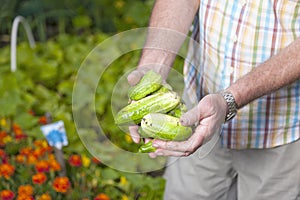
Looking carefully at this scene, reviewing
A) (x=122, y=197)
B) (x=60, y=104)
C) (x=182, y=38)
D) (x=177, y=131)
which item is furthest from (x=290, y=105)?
(x=60, y=104)

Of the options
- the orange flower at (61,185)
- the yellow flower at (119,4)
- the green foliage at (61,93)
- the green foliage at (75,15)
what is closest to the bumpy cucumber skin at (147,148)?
the green foliage at (61,93)

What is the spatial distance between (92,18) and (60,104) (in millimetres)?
1107

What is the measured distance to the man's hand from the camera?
138cm

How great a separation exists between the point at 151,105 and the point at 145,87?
0.05 m

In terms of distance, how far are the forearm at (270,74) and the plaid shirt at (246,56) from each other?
85 mm

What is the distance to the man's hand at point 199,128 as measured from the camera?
4.53ft

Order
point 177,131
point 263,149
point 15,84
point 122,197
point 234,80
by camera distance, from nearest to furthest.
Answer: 1. point 177,131
2. point 234,80
3. point 263,149
4. point 122,197
5. point 15,84

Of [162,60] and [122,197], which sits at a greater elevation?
[162,60]

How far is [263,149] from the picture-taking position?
70.1 inches

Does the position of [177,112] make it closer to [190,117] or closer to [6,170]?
[190,117]

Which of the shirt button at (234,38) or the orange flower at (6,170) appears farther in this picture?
the orange flower at (6,170)

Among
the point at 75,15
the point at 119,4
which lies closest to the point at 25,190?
the point at 75,15

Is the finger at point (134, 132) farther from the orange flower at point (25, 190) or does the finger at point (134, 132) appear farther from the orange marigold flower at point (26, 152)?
the orange marigold flower at point (26, 152)

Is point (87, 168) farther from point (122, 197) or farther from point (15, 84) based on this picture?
point (15, 84)
